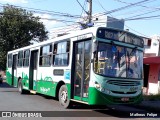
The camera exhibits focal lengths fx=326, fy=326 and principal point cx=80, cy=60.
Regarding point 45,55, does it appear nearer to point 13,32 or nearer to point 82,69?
point 82,69

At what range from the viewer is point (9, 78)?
2414 centimetres

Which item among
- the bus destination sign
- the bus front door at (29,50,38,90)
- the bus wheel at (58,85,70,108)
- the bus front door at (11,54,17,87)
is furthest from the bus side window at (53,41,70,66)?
the bus front door at (11,54,17,87)

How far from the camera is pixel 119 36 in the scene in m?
11.9

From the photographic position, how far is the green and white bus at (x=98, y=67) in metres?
11.2

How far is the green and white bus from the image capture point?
11.2m

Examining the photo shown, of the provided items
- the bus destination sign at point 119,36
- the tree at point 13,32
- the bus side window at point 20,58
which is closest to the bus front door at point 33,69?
the bus side window at point 20,58

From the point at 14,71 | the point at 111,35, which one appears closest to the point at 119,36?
the point at 111,35

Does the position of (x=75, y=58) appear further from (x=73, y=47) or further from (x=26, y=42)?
(x=26, y=42)

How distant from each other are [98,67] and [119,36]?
1.52m

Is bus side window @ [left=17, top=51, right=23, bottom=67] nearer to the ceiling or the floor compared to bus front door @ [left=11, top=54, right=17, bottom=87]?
nearer to the ceiling

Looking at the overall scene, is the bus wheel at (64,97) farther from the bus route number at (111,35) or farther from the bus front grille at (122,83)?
the bus route number at (111,35)

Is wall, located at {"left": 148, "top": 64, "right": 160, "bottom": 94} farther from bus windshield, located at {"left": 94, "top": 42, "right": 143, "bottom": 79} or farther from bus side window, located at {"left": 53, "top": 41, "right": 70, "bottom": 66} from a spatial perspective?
bus windshield, located at {"left": 94, "top": 42, "right": 143, "bottom": 79}

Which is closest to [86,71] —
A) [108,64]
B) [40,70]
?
[108,64]

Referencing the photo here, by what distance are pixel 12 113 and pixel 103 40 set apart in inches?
163
